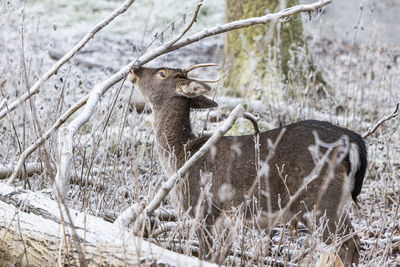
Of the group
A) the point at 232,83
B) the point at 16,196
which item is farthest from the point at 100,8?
the point at 16,196

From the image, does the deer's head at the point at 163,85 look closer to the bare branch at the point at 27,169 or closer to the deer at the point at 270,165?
the deer at the point at 270,165

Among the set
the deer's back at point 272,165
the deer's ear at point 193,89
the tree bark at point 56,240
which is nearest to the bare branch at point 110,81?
the tree bark at point 56,240

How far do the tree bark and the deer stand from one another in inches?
27.5

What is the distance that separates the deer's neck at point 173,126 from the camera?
4535 millimetres

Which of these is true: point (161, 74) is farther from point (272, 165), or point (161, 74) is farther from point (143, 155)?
point (272, 165)

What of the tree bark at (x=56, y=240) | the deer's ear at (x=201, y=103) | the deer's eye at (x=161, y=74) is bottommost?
the tree bark at (x=56, y=240)

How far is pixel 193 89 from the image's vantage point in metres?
4.45

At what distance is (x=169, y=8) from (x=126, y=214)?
10.5 m

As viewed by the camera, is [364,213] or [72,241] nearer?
[72,241]

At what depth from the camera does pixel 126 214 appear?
3152mm

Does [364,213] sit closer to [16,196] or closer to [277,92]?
[277,92]

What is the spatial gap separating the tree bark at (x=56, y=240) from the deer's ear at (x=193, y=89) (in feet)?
5.31

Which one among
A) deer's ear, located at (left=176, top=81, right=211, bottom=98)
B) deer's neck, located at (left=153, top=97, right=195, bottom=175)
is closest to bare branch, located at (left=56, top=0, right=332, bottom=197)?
deer's ear, located at (left=176, top=81, right=211, bottom=98)

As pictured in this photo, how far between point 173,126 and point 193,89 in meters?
0.36
